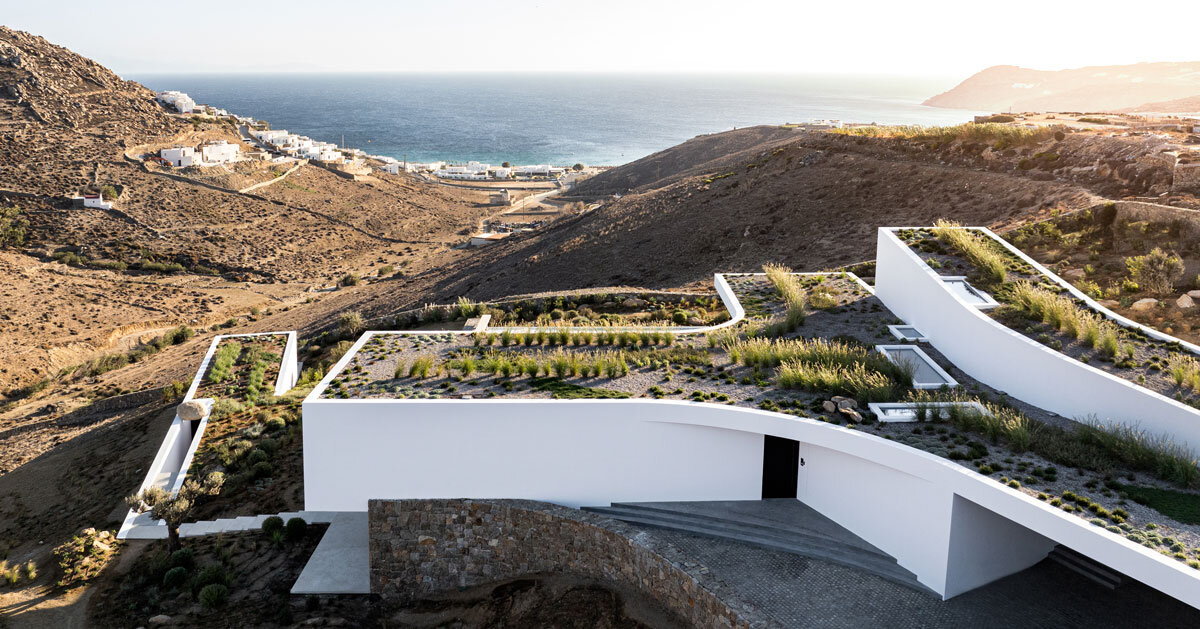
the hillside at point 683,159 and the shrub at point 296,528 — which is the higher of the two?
the hillside at point 683,159

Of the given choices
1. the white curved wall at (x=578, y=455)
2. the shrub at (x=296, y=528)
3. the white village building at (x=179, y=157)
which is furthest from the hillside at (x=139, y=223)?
the white curved wall at (x=578, y=455)

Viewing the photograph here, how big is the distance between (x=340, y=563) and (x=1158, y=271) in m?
13.1

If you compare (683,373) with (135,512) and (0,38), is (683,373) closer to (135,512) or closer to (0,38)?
(135,512)

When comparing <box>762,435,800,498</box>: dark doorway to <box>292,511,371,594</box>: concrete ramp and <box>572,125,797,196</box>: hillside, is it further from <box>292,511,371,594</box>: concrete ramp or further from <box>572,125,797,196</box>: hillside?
<box>572,125,797,196</box>: hillside

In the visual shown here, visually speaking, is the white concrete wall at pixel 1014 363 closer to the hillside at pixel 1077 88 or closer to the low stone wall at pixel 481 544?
the low stone wall at pixel 481 544

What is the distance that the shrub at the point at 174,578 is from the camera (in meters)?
10.9

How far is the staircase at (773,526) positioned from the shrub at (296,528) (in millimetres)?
4983

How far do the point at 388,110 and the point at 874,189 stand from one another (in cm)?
18360

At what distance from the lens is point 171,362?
24.1m

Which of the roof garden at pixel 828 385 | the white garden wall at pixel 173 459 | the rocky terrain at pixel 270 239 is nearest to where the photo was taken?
the roof garden at pixel 828 385

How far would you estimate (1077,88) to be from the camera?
11619cm

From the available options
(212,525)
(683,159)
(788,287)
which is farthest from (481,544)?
(683,159)

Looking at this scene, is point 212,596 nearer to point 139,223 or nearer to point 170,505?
point 170,505

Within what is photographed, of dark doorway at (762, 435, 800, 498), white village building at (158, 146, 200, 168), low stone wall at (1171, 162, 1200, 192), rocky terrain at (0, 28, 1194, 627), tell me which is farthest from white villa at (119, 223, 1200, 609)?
white village building at (158, 146, 200, 168)
